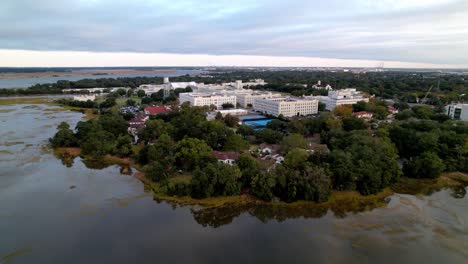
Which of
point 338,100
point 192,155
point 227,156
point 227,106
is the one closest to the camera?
point 192,155

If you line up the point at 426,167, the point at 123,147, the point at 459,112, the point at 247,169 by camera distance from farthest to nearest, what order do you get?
the point at 459,112, the point at 123,147, the point at 426,167, the point at 247,169

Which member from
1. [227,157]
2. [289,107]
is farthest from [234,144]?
[289,107]

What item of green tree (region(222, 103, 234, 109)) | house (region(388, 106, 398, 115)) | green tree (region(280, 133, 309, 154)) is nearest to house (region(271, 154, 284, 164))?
green tree (region(280, 133, 309, 154))

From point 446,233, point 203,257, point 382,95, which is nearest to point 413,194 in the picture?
point 446,233

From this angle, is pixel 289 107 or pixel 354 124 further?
pixel 289 107

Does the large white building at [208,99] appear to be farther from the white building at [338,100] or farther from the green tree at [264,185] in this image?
the green tree at [264,185]

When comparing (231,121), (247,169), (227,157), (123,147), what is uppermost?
(231,121)

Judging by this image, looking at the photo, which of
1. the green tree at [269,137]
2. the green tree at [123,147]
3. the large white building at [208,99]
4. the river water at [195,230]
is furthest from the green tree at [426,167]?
the large white building at [208,99]

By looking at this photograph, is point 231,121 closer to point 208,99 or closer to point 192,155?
point 192,155
